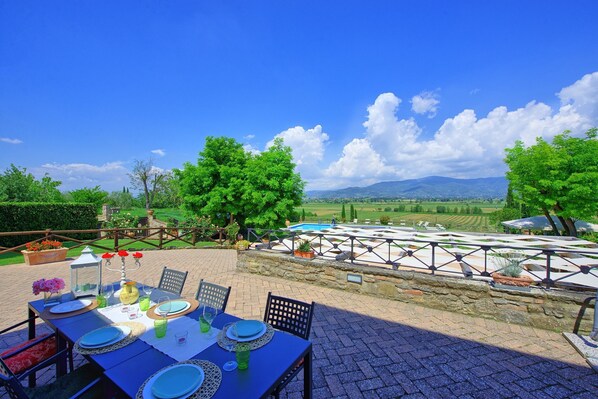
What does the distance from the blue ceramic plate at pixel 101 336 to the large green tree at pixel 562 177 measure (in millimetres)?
16991

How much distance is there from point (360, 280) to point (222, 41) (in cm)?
823

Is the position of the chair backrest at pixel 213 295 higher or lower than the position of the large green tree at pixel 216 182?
lower

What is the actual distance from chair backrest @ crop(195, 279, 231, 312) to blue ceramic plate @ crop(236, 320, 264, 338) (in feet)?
2.41

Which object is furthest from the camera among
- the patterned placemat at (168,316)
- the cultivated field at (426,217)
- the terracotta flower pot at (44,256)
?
the cultivated field at (426,217)

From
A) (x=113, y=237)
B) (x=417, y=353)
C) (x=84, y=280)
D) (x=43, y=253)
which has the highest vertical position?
(x=84, y=280)

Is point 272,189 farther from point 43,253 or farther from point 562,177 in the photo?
point 562,177

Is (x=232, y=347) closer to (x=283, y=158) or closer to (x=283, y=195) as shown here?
(x=283, y=195)

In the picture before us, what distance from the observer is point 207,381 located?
1.49 metres

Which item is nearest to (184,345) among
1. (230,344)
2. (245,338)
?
(230,344)

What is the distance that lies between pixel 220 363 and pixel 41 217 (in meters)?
16.5

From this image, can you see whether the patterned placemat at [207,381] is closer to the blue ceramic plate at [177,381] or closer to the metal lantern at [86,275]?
the blue ceramic plate at [177,381]

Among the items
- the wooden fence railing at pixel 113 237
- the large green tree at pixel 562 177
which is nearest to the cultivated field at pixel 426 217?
the large green tree at pixel 562 177

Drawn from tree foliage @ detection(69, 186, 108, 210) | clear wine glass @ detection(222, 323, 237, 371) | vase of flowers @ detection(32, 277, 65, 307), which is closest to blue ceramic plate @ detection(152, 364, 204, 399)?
clear wine glass @ detection(222, 323, 237, 371)

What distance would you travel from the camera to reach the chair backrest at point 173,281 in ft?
11.1
